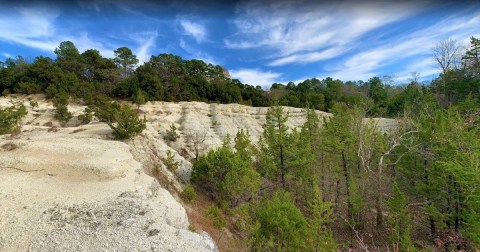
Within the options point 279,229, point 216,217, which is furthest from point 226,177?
point 279,229

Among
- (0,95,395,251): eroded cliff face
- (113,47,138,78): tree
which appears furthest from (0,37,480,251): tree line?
(113,47,138,78): tree

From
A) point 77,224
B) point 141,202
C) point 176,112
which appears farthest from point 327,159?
point 176,112

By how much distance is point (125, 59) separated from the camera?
56656 millimetres

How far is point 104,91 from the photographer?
146 ft

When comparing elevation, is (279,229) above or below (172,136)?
below

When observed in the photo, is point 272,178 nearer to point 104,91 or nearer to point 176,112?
point 176,112

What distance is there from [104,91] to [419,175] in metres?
44.6

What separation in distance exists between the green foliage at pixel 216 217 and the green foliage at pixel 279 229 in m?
3.90

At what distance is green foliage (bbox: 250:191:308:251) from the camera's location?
42.8 feet

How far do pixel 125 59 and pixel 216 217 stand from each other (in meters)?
49.1

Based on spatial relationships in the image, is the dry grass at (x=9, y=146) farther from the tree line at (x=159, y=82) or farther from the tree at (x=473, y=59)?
the tree at (x=473, y=59)

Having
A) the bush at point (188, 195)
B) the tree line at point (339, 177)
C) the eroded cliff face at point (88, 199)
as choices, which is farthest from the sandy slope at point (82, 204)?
the tree line at point (339, 177)

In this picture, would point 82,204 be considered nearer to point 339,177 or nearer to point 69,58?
point 339,177

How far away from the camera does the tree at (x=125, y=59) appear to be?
184 ft
